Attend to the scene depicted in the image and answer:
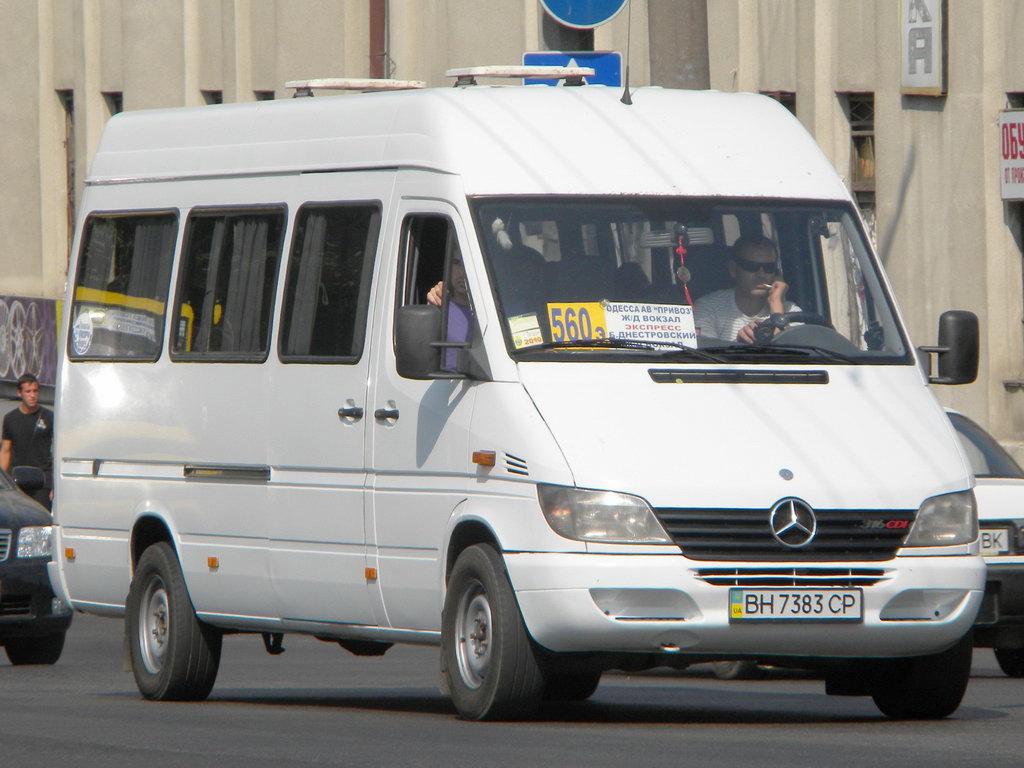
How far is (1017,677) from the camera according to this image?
15219mm

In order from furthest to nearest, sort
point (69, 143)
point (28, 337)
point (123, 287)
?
point (28, 337) → point (69, 143) → point (123, 287)

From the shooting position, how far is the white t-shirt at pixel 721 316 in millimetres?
10805

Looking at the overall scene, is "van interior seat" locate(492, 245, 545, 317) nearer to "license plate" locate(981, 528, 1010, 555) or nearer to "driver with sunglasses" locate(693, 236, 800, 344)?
"driver with sunglasses" locate(693, 236, 800, 344)

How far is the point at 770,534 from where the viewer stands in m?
10.2

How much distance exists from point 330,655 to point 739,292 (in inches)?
316

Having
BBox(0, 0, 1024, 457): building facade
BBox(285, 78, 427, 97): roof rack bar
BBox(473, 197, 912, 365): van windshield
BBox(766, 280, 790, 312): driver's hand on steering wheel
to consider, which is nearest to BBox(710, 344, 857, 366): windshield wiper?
BBox(473, 197, 912, 365): van windshield

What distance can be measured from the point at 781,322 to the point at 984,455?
15.6 ft

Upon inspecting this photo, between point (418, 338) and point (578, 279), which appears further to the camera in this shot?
point (578, 279)

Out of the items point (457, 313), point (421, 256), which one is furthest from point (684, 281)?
point (421, 256)

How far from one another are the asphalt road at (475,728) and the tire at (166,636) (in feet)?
0.42

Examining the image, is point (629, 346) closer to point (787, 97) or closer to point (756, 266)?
point (756, 266)

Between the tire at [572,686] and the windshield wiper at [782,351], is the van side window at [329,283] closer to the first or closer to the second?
the windshield wiper at [782,351]

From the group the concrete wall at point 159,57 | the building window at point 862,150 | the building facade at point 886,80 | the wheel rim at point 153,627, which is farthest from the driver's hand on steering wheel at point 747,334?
the concrete wall at point 159,57

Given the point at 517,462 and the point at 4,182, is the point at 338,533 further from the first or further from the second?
the point at 4,182
